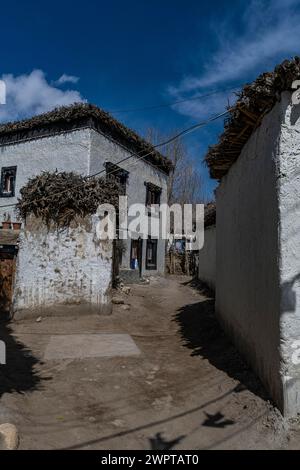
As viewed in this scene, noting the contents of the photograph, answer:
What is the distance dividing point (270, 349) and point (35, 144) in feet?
44.2

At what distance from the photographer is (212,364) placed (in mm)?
5770

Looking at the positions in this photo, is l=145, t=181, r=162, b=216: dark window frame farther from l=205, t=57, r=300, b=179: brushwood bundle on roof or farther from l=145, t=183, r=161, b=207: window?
l=205, t=57, r=300, b=179: brushwood bundle on roof

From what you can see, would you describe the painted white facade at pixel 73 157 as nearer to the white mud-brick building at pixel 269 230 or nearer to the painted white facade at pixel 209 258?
the painted white facade at pixel 209 258

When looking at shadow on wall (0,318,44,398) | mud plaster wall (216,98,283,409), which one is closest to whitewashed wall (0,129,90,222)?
shadow on wall (0,318,44,398)

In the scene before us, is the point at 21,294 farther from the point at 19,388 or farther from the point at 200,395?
the point at 200,395

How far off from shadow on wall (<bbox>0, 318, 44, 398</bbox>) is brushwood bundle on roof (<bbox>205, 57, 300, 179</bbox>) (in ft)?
15.0

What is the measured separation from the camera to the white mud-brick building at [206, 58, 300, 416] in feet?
12.6

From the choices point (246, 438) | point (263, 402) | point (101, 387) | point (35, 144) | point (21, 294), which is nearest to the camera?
point (246, 438)

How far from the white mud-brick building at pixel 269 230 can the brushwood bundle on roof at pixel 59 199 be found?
15.3 feet

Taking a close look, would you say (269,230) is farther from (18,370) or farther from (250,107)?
(18,370)

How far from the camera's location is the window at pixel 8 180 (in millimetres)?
15836

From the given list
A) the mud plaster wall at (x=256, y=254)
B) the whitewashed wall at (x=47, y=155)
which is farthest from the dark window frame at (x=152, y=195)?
the mud plaster wall at (x=256, y=254)

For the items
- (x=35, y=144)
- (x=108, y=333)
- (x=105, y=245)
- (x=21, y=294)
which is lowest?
(x=108, y=333)
